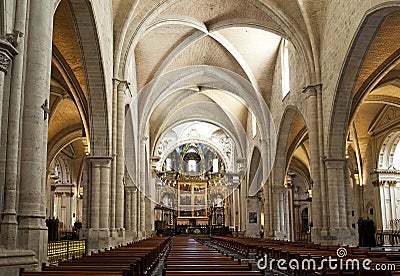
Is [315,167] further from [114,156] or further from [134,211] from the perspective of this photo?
[134,211]

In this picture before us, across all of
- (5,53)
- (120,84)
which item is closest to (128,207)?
(120,84)

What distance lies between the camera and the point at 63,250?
43.9ft

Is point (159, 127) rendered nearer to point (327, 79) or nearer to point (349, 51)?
point (327, 79)

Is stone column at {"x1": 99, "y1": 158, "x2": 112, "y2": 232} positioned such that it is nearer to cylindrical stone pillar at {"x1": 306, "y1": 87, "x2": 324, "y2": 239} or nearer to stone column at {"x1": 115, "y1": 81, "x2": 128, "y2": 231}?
stone column at {"x1": 115, "y1": 81, "x2": 128, "y2": 231}

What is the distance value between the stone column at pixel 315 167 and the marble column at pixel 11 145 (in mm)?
13568

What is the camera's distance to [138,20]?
1903 cm

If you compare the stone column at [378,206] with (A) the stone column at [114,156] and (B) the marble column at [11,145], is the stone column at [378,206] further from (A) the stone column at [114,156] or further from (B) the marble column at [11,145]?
(B) the marble column at [11,145]

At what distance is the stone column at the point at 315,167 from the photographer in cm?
1858

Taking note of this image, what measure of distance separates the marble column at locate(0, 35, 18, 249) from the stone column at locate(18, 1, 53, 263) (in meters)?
0.19

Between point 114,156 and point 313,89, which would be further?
point 313,89

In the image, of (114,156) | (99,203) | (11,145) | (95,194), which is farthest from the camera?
(114,156)

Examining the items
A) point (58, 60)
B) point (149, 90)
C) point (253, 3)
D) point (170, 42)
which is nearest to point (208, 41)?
point (170, 42)

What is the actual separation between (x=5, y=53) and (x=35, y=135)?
1295 mm

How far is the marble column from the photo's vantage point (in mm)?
6953
